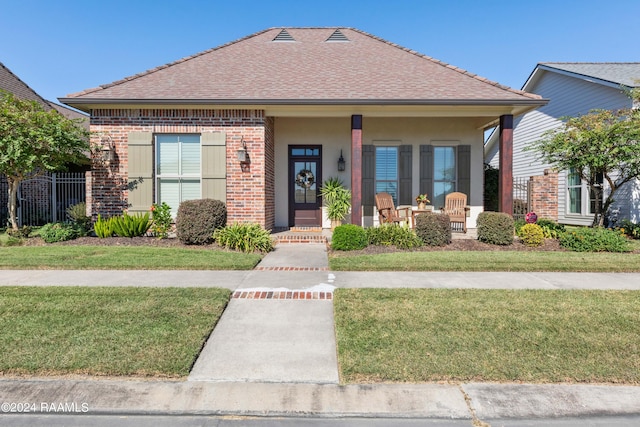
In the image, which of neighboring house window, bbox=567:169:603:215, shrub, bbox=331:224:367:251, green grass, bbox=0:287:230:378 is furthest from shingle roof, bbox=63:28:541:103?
green grass, bbox=0:287:230:378

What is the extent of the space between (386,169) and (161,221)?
624 centimetres

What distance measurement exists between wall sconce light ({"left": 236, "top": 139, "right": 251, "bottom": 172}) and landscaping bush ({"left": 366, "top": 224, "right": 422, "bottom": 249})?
3456 mm

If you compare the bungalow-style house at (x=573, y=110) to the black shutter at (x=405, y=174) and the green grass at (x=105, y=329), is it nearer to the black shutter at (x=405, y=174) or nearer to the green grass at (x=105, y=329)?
the black shutter at (x=405, y=174)

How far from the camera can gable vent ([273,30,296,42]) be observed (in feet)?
38.6

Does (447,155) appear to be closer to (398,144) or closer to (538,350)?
(398,144)

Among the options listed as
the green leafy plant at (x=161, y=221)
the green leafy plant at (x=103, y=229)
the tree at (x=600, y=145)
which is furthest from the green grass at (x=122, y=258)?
the tree at (x=600, y=145)

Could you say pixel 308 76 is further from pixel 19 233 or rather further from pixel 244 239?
pixel 19 233

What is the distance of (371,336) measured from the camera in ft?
9.93

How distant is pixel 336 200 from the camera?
963 centimetres

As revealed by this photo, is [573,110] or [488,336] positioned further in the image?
[573,110]

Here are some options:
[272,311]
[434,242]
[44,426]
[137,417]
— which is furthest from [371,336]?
[434,242]

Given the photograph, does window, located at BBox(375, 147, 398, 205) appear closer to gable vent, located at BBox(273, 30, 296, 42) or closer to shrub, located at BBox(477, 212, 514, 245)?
shrub, located at BBox(477, 212, 514, 245)

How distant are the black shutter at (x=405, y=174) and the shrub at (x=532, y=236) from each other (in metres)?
3.40

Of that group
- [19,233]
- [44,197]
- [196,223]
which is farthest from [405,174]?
[44,197]
